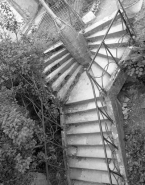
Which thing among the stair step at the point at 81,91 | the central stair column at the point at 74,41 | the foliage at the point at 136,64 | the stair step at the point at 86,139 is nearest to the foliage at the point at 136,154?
the stair step at the point at 86,139

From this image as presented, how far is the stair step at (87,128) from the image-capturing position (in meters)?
5.64

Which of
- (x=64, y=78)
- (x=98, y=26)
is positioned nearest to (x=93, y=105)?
(x=64, y=78)

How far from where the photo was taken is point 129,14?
6.28 meters

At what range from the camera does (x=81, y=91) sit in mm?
6902

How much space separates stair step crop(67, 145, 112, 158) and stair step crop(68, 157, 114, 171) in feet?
0.67

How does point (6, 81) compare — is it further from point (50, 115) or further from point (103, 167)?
point (103, 167)

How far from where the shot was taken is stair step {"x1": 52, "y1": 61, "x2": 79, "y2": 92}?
23.2 ft

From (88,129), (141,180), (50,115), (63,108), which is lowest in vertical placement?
(141,180)

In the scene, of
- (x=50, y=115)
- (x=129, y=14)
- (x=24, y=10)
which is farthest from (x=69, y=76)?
(x=24, y=10)

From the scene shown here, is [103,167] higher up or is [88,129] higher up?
[88,129]

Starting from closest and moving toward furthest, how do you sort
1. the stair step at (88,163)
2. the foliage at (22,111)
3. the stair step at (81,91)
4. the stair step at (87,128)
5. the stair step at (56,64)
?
1. the foliage at (22,111)
2. the stair step at (87,128)
3. the stair step at (88,163)
4. the stair step at (81,91)
5. the stair step at (56,64)

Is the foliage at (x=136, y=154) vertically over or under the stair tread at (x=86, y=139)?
under

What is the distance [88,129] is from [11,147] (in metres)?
2.52

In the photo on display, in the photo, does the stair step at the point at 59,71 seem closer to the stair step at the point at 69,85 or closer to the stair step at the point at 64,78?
A: the stair step at the point at 64,78
